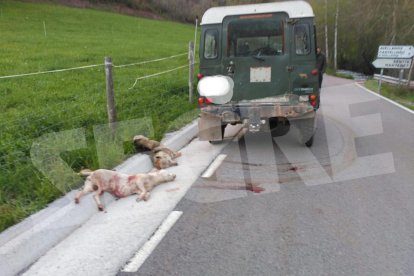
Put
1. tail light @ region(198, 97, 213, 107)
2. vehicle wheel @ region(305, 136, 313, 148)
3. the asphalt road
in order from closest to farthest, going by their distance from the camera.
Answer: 1. the asphalt road
2. tail light @ region(198, 97, 213, 107)
3. vehicle wheel @ region(305, 136, 313, 148)

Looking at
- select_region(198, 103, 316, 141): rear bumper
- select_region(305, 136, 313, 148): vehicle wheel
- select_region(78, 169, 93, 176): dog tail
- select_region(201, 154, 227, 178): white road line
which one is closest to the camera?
select_region(78, 169, 93, 176): dog tail

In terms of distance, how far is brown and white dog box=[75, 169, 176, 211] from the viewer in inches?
191

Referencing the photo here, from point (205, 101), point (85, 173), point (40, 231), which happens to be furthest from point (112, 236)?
point (205, 101)

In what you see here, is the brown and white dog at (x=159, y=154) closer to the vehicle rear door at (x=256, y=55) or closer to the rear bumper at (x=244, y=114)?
the rear bumper at (x=244, y=114)

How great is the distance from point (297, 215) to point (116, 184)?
2.14 m

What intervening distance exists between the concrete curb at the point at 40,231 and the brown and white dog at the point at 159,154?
129 cm

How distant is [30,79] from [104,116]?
15.1ft

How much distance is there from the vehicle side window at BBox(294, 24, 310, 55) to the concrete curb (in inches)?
160

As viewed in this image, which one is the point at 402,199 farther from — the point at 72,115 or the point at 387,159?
the point at 72,115

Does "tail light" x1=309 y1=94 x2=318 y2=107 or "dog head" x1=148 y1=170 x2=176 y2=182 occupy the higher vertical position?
"tail light" x1=309 y1=94 x2=318 y2=107

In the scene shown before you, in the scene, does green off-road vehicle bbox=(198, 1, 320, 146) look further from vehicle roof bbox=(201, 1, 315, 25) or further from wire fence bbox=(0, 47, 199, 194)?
wire fence bbox=(0, 47, 199, 194)

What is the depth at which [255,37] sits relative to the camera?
7340 mm

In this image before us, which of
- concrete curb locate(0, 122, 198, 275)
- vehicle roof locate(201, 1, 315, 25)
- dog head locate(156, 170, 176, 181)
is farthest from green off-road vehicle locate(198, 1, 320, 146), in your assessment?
concrete curb locate(0, 122, 198, 275)

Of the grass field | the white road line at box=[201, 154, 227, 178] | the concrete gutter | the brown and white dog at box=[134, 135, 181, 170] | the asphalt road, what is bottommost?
the asphalt road
